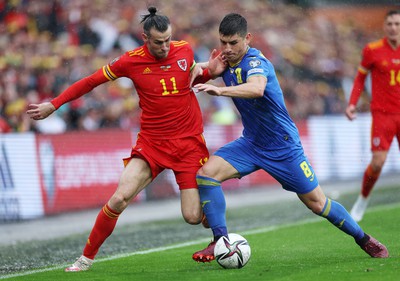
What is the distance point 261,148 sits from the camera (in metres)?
8.21

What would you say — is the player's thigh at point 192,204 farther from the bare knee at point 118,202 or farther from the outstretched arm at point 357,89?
the outstretched arm at point 357,89

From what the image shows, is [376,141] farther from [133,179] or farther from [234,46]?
[133,179]

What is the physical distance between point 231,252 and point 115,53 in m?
11.1

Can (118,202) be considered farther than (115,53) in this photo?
No

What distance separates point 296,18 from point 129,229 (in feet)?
43.2

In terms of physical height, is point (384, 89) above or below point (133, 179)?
above

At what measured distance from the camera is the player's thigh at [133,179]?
319 inches

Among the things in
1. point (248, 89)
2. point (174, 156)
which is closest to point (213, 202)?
point (174, 156)

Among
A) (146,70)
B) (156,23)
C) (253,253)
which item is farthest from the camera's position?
(253,253)

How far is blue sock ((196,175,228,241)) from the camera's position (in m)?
8.10

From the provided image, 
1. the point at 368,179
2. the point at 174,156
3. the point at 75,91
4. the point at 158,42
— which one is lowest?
the point at 368,179

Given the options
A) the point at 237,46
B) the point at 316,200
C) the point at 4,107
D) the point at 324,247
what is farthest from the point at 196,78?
the point at 4,107

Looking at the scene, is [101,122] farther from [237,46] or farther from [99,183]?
[237,46]

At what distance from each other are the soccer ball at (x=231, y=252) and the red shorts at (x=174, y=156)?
79 centimetres
